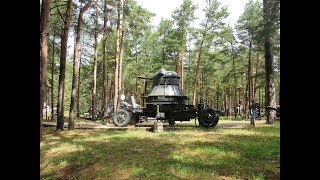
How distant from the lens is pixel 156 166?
6.99 m

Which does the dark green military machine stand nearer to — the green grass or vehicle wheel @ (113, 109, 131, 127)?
vehicle wheel @ (113, 109, 131, 127)

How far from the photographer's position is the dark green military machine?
53.8 ft

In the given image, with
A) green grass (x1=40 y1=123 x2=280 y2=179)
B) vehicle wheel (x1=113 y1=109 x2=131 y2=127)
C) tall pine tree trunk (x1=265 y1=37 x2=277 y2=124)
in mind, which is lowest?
green grass (x1=40 y1=123 x2=280 y2=179)

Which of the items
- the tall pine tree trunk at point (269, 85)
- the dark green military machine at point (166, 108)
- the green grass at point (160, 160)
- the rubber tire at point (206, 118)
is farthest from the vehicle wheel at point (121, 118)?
the tall pine tree trunk at point (269, 85)

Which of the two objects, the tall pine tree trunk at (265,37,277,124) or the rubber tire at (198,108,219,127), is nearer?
the tall pine tree trunk at (265,37,277,124)

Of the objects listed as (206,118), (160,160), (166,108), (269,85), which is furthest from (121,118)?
(160,160)

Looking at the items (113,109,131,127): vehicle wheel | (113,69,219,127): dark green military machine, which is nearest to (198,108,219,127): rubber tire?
(113,69,219,127): dark green military machine

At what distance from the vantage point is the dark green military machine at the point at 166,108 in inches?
645

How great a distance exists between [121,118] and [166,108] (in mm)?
3329

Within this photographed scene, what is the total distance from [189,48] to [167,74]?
2692cm

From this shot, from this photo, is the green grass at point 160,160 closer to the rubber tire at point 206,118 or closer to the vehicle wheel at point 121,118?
the rubber tire at point 206,118

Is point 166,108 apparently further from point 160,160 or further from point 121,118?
point 160,160
